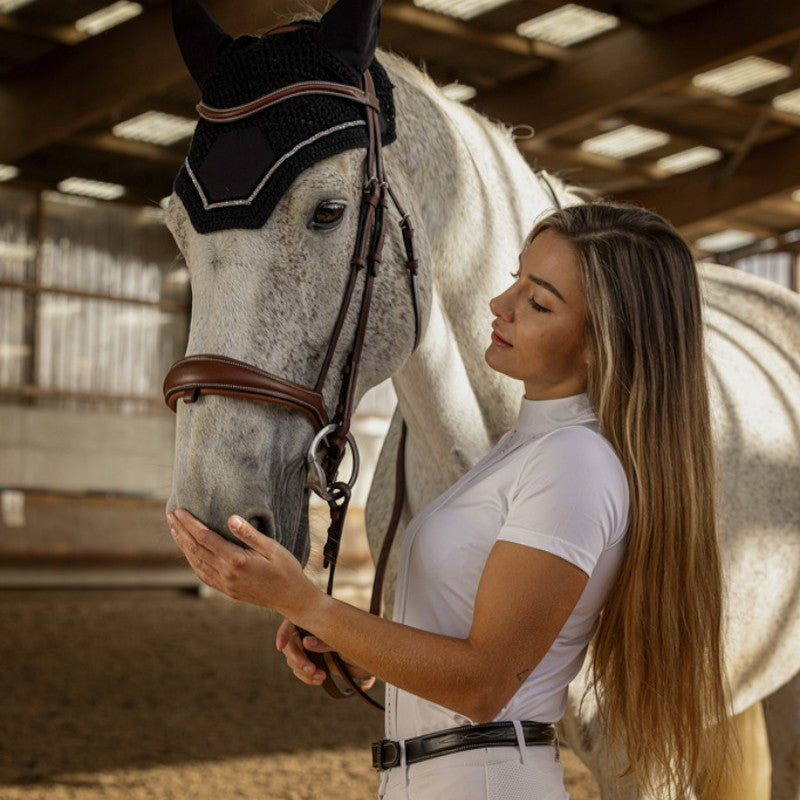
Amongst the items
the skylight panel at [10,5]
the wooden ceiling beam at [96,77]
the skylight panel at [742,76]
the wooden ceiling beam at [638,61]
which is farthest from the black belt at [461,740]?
the skylight panel at [742,76]

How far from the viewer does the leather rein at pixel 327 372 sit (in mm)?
1291

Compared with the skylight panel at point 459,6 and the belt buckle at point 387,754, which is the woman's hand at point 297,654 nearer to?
the belt buckle at point 387,754

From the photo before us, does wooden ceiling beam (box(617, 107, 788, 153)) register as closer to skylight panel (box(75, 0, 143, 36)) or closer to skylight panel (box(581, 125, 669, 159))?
skylight panel (box(581, 125, 669, 159))

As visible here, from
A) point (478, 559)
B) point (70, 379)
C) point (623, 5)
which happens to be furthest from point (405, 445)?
point (70, 379)

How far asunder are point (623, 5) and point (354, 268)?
6206 mm

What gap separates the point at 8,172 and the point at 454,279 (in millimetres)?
10145

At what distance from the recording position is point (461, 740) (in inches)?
47.7

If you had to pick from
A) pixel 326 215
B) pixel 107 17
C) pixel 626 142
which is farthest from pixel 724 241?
pixel 326 215

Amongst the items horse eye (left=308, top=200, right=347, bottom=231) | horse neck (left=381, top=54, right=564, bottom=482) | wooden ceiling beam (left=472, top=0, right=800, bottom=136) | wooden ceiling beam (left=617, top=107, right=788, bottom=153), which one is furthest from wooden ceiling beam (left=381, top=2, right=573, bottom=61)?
horse eye (left=308, top=200, right=347, bottom=231)

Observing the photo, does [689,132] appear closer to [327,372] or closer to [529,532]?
[327,372]

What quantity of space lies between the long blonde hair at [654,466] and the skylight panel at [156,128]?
8.77 metres

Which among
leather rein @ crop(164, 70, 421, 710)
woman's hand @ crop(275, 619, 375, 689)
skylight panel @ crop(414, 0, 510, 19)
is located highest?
skylight panel @ crop(414, 0, 510, 19)

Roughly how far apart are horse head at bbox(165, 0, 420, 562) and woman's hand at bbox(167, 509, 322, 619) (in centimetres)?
8

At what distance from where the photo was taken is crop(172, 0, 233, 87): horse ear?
62.7 inches
